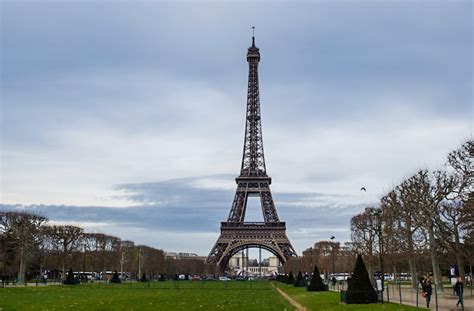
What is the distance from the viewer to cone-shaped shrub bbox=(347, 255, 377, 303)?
2928cm

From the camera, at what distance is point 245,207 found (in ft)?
348

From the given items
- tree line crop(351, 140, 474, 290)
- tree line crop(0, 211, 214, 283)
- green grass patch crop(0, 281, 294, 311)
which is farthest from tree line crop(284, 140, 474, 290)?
tree line crop(0, 211, 214, 283)

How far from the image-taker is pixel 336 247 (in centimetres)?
10788

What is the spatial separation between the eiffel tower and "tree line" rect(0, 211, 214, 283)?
1054 cm

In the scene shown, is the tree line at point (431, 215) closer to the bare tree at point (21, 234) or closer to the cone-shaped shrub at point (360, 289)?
the cone-shaped shrub at point (360, 289)

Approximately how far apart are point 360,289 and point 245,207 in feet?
251

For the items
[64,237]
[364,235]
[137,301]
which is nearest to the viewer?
[137,301]

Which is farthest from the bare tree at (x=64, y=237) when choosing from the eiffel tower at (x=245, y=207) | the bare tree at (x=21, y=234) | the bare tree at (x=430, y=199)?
the bare tree at (x=430, y=199)

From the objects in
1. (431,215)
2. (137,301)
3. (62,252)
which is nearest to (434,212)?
(431,215)

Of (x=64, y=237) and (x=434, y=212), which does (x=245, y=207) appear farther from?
(x=434, y=212)

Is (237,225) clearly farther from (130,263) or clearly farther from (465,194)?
(465,194)

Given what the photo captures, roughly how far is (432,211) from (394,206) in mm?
8425

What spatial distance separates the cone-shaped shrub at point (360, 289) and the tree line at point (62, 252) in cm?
4898

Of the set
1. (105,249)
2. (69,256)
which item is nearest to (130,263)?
(105,249)
